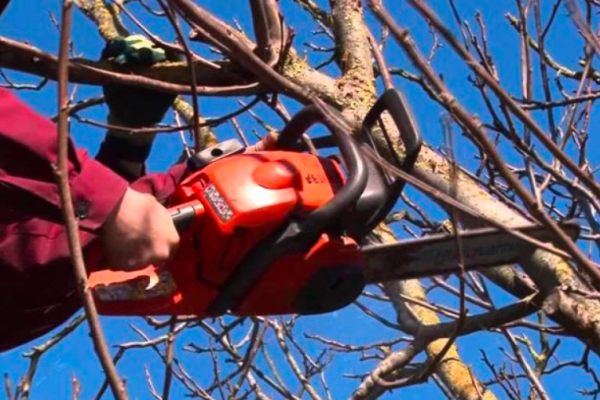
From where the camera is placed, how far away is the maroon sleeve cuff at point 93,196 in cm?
149

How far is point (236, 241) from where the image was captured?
1850 millimetres

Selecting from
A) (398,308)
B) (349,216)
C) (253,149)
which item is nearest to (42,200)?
(349,216)

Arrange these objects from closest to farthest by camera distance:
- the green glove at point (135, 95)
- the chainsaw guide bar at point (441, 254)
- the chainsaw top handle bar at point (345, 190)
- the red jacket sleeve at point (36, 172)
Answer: the red jacket sleeve at point (36, 172) → the chainsaw top handle bar at point (345, 190) → the chainsaw guide bar at point (441, 254) → the green glove at point (135, 95)

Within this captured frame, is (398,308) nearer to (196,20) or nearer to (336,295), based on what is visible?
(336,295)

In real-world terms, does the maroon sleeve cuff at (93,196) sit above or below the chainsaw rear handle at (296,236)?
below

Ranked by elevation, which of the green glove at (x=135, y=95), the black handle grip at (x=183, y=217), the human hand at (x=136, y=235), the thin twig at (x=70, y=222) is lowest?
the thin twig at (x=70, y=222)

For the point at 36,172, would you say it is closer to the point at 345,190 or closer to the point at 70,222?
the point at 70,222

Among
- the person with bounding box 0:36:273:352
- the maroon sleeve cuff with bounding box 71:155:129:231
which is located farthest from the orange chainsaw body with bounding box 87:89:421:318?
the maroon sleeve cuff with bounding box 71:155:129:231

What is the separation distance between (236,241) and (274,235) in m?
0.06

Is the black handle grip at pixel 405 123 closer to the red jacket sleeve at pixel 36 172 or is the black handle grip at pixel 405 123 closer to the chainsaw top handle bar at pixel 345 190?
the chainsaw top handle bar at pixel 345 190

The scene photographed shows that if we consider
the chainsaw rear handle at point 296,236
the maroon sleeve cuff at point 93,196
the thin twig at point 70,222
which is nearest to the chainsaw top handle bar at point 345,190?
the chainsaw rear handle at point 296,236

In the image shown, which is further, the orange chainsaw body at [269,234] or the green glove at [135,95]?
the green glove at [135,95]

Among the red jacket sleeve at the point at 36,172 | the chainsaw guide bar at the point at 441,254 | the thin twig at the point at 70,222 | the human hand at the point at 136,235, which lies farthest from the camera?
the chainsaw guide bar at the point at 441,254

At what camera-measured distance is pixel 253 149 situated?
2156 mm
